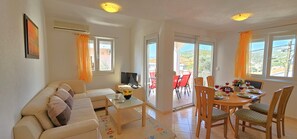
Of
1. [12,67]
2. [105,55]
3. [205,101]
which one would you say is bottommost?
[205,101]

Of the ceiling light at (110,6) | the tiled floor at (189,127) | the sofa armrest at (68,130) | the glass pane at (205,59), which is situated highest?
the ceiling light at (110,6)

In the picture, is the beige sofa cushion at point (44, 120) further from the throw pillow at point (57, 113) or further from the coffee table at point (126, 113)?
the coffee table at point (126, 113)

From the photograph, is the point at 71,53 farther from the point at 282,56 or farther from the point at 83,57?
the point at 282,56

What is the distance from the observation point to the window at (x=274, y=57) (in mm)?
3025

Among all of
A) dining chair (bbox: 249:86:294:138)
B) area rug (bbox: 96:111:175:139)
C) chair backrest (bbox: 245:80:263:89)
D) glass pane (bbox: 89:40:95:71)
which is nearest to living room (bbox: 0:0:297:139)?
glass pane (bbox: 89:40:95:71)

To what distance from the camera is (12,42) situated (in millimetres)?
1316

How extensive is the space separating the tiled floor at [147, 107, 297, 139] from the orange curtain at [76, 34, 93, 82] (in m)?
2.06

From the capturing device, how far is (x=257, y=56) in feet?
11.7

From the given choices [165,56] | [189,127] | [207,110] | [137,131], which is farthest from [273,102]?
[137,131]

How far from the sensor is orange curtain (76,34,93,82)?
142 inches

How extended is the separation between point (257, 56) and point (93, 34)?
467 centimetres

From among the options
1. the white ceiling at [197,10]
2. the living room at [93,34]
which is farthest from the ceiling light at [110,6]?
the living room at [93,34]

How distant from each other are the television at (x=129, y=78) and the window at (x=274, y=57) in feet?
11.0

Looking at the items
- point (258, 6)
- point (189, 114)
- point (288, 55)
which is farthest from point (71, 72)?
point (288, 55)
